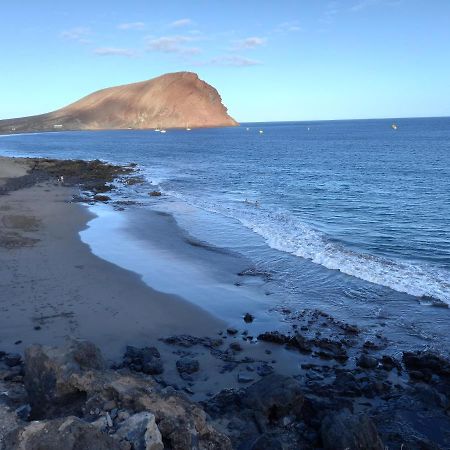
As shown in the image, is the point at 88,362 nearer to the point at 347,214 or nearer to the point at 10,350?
the point at 10,350

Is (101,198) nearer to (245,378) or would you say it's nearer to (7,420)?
(245,378)

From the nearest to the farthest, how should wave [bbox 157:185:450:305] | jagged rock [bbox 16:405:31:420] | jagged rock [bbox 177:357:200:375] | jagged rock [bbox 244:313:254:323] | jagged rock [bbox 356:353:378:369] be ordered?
jagged rock [bbox 16:405:31:420] < jagged rock [bbox 177:357:200:375] < jagged rock [bbox 356:353:378:369] < jagged rock [bbox 244:313:254:323] < wave [bbox 157:185:450:305]

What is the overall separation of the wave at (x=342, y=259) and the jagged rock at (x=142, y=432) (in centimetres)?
1023

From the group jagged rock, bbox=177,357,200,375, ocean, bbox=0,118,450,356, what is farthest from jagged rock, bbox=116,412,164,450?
ocean, bbox=0,118,450,356

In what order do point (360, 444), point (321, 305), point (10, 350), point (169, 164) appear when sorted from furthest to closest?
point (169, 164)
point (321, 305)
point (10, 350)
point (360, 444)

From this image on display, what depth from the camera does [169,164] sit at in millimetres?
61000

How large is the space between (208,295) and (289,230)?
964 cm

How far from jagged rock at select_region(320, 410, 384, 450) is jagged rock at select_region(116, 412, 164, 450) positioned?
2.69 metres

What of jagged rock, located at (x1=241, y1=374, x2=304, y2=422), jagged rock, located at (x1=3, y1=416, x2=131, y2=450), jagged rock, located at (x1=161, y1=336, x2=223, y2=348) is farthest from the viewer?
jagged rock, located at (x1=161, y1=336, x2=223, y2=348)

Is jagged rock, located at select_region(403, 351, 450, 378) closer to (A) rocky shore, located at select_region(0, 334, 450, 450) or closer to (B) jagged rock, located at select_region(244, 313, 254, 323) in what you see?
(A) rocky shore, located at select_region(0, 334, 450, 450)

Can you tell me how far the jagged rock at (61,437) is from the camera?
195 inches

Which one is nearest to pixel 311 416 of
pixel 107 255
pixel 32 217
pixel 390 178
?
pixel 107 255

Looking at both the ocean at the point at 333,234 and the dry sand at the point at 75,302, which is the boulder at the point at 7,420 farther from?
the ocean at the point at 333,234

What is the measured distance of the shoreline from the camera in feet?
22.2
